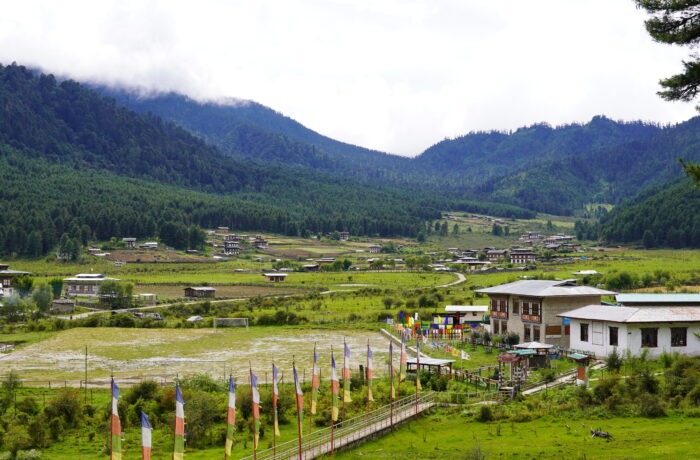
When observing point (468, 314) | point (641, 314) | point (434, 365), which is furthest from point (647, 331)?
point (468, 314)

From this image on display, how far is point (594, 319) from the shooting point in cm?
4197

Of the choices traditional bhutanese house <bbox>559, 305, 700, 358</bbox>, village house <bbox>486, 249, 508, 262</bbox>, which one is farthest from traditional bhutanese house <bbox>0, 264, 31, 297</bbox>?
village house <bbox>486, 249, 508, 262</bbox>

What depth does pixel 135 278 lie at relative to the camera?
348ft

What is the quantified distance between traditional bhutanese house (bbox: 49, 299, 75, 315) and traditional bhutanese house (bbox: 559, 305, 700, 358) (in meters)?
51.9

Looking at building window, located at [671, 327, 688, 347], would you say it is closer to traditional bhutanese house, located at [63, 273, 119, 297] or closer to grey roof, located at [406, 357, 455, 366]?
grey roof, located at [406, 357, 455, 366]

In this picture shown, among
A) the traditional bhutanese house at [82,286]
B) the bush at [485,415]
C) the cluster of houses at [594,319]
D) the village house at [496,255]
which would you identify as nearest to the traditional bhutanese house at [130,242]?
the traditional bhutanese house at [82,286]

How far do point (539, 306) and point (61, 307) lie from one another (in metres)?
47.6

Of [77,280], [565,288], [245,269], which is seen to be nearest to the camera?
[565,288]

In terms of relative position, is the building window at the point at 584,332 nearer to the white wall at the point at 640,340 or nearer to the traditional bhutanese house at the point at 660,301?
the white wall at the point at 640,340

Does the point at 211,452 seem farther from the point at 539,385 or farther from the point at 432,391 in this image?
the point at 539,385

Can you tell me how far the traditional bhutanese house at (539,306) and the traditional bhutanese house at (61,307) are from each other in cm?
4260

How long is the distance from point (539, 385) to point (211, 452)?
50.0 ft

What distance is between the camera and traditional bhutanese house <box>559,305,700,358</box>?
4003 centimetres

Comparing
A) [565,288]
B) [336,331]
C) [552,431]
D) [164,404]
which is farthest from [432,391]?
[336,331]
